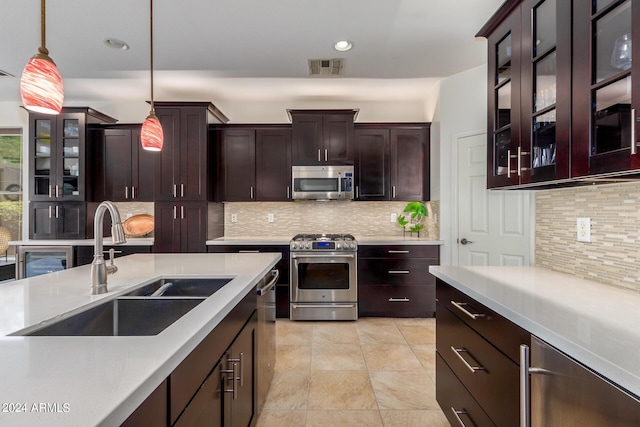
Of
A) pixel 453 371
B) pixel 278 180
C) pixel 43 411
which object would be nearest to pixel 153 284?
pixel 43 411

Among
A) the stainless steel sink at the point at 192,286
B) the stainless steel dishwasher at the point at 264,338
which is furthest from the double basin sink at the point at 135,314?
the stainless steel dishwasher at the point at 264,338

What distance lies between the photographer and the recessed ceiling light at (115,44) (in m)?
2.59

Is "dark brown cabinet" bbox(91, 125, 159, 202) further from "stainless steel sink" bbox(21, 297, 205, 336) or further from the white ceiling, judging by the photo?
"stainless steel sink" bbox(21, 297, 205, 336)

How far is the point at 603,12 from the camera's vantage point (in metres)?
1.13

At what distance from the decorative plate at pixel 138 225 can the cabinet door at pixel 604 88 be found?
14.2ft

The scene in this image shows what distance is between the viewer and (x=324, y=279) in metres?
3.66

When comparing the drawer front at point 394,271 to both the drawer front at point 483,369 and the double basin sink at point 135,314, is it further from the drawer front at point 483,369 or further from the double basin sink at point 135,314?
the double basin sink at point 135,314

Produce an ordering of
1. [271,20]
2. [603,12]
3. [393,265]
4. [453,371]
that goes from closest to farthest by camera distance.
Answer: [603,12] → [453,371] → [271,20] → [393,265]

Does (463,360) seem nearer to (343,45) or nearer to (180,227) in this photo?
(343,45)

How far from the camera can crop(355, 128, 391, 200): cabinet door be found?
401cm

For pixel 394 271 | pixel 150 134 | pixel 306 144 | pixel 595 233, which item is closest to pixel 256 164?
pixel 306 144

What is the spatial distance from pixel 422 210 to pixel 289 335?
83.0 inches

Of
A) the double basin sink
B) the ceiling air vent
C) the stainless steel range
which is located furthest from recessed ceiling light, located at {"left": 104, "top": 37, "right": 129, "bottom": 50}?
the stainless steel range

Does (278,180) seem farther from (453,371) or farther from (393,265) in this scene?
(453,371)
